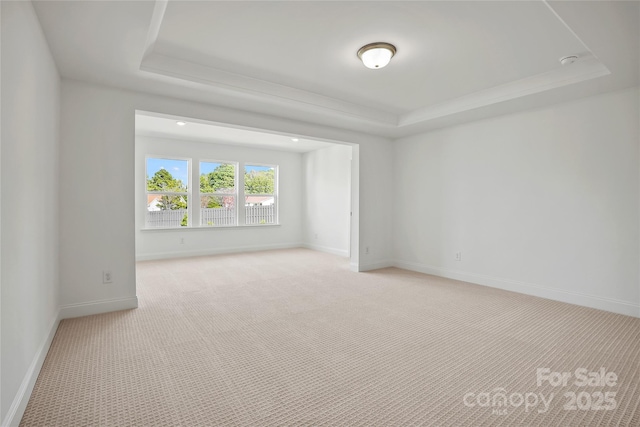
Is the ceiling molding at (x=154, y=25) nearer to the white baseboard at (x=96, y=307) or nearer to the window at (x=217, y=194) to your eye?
the white baseboard at (x=96, y=307)

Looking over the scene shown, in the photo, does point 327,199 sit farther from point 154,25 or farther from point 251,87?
point 154,25

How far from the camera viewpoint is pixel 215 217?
709cm

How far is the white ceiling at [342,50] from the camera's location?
2152 millimetres

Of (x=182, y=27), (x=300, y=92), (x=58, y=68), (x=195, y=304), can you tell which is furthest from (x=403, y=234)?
(x=58, y=68)

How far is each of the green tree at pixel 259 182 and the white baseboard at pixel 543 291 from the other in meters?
4.09

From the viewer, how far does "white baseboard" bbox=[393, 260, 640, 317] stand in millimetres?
3277

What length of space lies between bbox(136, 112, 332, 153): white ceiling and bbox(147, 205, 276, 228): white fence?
1478 millimetres

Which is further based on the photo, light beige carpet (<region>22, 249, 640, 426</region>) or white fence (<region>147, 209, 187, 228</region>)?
white fence (<region>147, 209, 187, 228</region>)

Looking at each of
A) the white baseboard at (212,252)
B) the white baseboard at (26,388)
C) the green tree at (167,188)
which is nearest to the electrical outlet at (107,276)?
the white baseboard at (26,388)

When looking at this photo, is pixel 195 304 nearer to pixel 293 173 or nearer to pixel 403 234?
pixel 403 234

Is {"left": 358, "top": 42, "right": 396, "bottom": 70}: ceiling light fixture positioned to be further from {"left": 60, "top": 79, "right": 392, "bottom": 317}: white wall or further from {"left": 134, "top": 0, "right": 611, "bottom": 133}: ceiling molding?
{"left": 60, "top": 79, "right": 392, "bottom": 317}: white wall

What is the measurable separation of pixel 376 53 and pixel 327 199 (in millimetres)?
4842

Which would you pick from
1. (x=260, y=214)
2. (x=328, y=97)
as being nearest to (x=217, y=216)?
(x=260, y=214)

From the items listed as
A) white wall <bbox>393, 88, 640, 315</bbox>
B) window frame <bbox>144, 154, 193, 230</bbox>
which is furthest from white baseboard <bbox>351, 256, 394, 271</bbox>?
window frame <bbox>144, 154, 193, 230</bbox>
